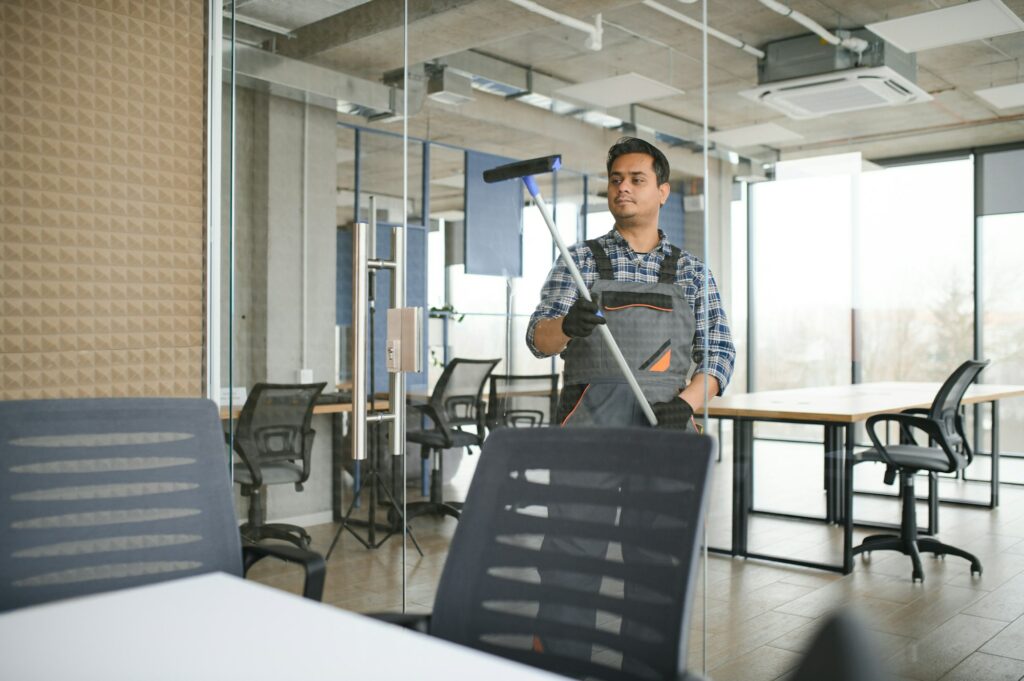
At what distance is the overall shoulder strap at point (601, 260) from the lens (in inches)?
104

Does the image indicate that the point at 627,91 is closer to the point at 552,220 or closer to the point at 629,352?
the point at 552,220

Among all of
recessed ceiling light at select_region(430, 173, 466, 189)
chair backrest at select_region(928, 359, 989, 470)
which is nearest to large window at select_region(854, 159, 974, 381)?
chair backrest at select_region(928, 359, 989, 470)

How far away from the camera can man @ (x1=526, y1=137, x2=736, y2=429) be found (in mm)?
2574

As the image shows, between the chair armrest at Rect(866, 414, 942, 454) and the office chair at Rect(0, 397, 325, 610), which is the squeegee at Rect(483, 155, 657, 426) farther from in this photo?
the office chair at Rect(0, 397, 325, 610)

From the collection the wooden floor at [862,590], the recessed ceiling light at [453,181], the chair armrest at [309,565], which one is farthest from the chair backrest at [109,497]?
the recessed ceiling light at [453,181]

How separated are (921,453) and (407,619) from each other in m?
1.23

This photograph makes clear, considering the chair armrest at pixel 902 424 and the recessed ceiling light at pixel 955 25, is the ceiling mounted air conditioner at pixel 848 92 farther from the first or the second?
the chair armrest at pixel 902 424

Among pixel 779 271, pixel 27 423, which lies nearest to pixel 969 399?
pixel 779 271

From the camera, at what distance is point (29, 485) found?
75.5 inches

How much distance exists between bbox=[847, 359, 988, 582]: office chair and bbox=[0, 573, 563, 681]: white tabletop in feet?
4.18

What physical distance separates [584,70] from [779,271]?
2.72 ft

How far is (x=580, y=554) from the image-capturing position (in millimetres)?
1566

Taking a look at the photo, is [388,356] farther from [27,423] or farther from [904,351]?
[904,351]

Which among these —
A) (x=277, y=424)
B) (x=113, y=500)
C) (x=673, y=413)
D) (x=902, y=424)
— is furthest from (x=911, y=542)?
(x=277, y=424)
